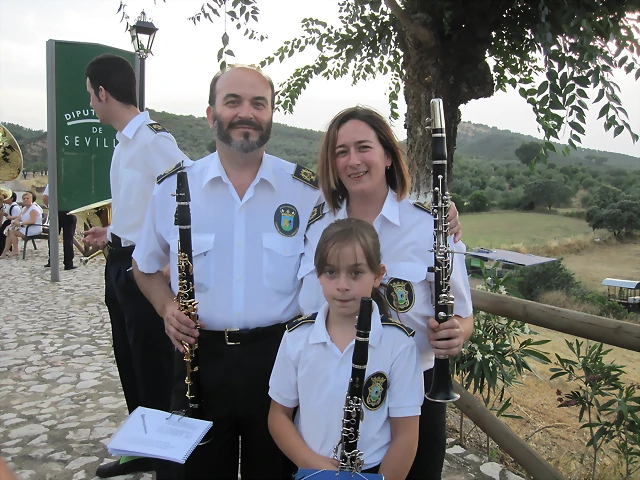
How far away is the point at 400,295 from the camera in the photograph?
6.13ft

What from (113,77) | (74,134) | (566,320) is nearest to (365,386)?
(566,320)

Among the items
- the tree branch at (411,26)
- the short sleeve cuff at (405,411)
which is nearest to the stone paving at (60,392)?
the short sleeve cuff at (405,411)

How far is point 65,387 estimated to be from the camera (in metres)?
4.64

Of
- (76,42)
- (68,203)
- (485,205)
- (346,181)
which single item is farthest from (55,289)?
(485,205)

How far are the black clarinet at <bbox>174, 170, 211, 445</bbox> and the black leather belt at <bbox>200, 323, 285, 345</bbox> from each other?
0.07 m

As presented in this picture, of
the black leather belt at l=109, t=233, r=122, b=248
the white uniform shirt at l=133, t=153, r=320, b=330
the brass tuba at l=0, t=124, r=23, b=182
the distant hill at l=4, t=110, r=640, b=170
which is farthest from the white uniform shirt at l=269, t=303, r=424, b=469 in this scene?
the distant hill at l=4, t=110, r=640, b=170

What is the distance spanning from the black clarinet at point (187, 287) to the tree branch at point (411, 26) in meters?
2.47

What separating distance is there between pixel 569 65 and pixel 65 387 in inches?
189

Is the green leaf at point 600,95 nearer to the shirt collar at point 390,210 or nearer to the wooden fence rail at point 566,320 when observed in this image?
the wooden fence rail at point 566,320

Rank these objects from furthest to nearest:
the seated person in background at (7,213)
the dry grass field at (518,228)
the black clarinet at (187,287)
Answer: the dry grass field at (518,228), the seated person in background at (7,213), the black clarinet at (187,287)

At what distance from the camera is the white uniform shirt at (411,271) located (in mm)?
1878

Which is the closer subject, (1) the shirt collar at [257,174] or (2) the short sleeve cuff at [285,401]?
(2) the short sleeve cuff at [285,401]

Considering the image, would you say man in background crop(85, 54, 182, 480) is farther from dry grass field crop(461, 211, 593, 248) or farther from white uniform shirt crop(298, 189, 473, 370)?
dry grass field crop(461, 211, 593, 248)

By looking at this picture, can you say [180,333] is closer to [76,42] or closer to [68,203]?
[68,203]
